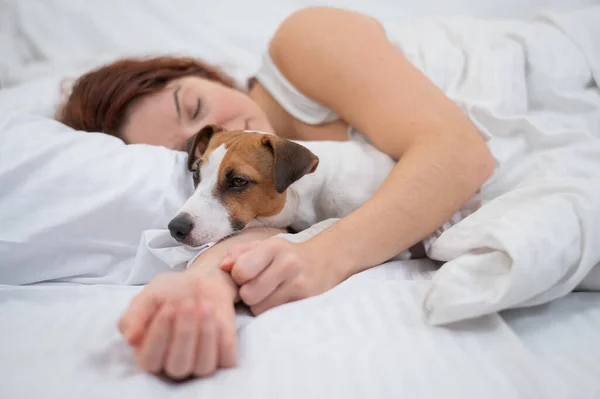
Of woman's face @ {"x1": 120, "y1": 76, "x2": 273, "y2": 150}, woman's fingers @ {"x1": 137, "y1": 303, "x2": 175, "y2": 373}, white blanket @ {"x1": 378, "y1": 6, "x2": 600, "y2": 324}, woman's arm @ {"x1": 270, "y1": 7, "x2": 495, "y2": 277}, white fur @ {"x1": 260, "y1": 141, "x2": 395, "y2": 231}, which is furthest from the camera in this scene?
woman's face @ {"x1": 120, "y1": 76, "x2": 273, "y2": 150}

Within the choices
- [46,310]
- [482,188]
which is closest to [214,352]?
[46,310]

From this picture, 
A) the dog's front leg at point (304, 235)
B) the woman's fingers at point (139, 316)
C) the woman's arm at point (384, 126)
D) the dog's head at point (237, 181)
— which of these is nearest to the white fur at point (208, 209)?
the dog's head at point (237, 181)

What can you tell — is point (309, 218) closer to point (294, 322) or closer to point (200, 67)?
point (294, 322)

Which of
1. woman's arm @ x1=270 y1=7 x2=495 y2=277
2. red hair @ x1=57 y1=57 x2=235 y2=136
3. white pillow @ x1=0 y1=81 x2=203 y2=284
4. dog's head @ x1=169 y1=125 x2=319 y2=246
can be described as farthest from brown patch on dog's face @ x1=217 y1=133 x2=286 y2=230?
red hair @ x1=57 y1=57 x2=235 y2=136

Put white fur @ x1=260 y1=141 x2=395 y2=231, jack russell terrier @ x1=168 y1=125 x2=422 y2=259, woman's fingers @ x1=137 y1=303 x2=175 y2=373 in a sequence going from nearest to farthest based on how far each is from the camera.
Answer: woman's fingers @ x1=137 y1=303 x2=175 y2=373 → jack russell terrier @ x1=168 y1=125 x2=422 y2=259 → white fur @ x1=260 y1=141 x2=395 y2=231

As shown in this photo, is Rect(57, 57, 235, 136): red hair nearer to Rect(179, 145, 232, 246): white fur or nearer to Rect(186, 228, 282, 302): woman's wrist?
Rect(179, 145, 232, 246): white fur

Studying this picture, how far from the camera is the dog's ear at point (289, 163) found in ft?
2.91

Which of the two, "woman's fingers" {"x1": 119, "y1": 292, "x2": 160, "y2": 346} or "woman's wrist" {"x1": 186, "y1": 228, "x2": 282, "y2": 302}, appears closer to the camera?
"woman's fingers" {"x1": 119, "y1": 292, "x2": 160, "y2": 346}

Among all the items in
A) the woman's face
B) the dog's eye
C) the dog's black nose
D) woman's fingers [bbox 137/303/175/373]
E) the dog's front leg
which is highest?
woman's fingers [bbox 137/303/175/373]

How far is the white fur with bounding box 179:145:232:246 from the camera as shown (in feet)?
2.81

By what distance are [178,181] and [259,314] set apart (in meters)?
0.41

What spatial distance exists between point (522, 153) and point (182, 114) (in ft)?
2.35

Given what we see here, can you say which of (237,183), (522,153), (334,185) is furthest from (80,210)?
(522,153)

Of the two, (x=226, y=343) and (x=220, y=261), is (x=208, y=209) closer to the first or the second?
(x=220, y=261)
